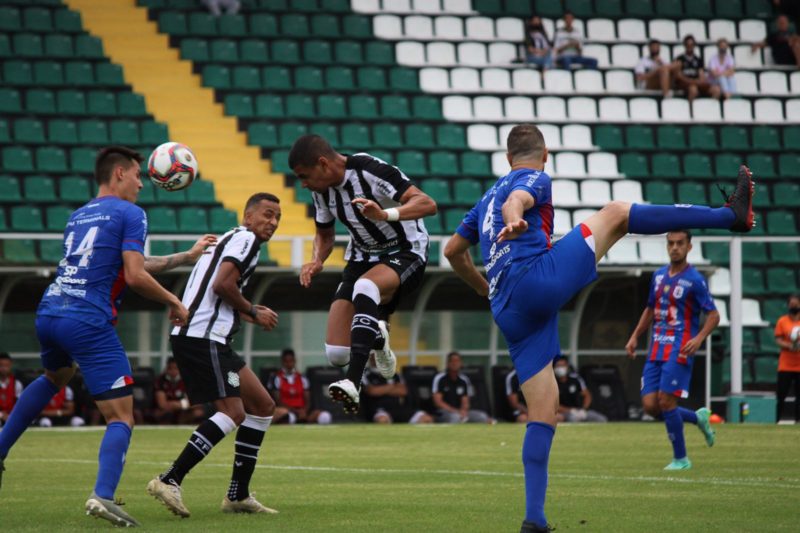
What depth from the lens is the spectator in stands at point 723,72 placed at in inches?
1179

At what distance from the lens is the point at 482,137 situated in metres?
27.6

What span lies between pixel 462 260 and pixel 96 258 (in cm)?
220

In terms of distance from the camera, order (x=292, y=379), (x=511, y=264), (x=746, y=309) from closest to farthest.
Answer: (x=511, y=264) → (x=292, y=379) → (x=746, y=309)

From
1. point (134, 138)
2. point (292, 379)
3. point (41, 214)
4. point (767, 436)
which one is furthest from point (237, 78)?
point (767, 436)

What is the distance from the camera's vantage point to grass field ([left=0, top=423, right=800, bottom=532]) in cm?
797

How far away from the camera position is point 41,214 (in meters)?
22.6

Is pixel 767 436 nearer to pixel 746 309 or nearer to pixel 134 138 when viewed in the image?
pixel 746 309

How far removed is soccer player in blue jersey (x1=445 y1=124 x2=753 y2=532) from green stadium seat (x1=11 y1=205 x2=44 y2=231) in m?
16.3

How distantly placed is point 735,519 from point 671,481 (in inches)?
114

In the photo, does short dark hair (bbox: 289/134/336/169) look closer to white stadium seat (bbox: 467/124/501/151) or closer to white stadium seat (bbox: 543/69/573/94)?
white stadium seat (bbox: 467/124/501/151)

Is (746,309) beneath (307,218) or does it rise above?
beneath

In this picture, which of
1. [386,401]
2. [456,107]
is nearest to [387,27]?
[456,107]

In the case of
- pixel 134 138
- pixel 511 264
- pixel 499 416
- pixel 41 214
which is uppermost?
pixel 134 138

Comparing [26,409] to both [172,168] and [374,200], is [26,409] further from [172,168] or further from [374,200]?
[374,200]
